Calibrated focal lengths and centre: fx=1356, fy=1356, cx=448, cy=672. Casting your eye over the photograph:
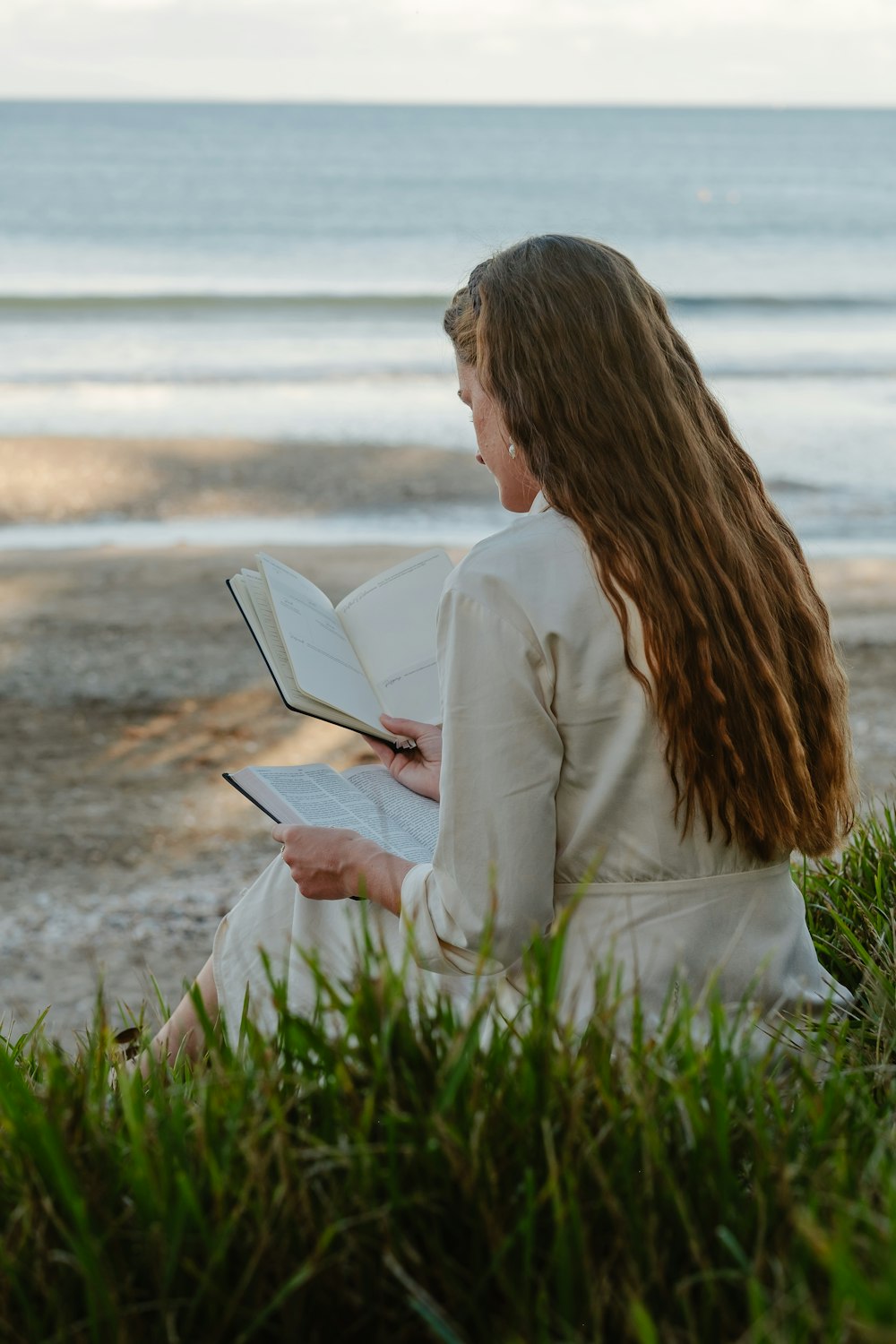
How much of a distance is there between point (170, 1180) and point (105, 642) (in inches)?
208

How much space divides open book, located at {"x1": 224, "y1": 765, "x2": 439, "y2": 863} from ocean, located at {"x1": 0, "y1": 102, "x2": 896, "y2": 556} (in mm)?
859

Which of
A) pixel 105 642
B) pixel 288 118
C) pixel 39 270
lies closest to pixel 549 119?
pixel 288 118

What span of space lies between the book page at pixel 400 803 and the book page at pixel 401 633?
13 cm

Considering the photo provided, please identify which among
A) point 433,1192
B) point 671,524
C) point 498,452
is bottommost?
point 433,1192

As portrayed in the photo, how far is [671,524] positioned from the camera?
5.78ft

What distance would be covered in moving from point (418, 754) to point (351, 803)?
0.20 meters

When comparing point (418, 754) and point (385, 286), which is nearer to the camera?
point (418, 754)

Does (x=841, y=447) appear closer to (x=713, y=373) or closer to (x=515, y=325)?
(x=713, y=373)

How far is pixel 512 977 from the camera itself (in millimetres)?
1853

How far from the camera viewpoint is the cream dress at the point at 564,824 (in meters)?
1.68

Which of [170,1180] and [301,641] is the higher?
[301,641]

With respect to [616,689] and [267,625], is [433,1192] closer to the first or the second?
[616,689]

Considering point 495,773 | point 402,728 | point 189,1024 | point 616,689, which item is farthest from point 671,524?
point 189,1024

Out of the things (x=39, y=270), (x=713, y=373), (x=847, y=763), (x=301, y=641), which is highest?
(x=39, y=270)
